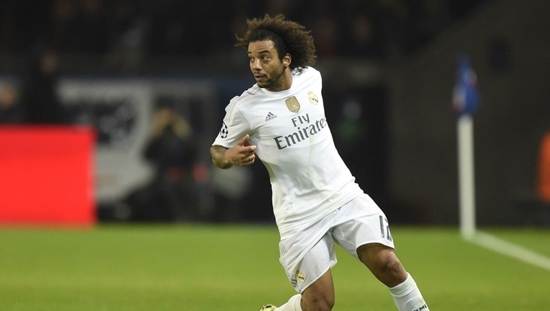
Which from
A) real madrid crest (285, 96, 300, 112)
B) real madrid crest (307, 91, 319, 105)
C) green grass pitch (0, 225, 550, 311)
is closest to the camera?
real madrid crest (285, 96, 300, 112)

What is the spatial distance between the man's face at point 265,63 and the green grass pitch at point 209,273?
2981 mm

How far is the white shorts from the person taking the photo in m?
7.11

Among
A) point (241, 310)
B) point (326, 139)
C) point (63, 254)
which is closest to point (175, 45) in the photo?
point (63, 254)

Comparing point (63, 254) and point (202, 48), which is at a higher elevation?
point (202, 48)

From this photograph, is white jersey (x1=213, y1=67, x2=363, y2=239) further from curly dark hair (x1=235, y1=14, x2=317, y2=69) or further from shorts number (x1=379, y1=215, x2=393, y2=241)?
curly dark hair (x1=235, y1=14, x2=317, y2=69)

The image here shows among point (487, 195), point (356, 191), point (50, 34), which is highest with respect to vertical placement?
point (50, 34)

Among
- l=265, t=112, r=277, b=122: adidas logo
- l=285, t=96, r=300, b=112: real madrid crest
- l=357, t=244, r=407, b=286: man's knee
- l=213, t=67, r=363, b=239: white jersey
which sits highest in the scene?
l=285, t=96, r=300, b=112: real madrid crest

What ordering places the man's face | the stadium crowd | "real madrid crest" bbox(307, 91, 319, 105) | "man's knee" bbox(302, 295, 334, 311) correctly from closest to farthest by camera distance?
1. "man's knee" bbox(302, 295, 334, 311)
2. the man's face
3. "real madrid crest" bbox(307, 91, 319, 105)
4. the stadium crowd

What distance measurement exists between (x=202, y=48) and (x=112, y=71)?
7.40 feet

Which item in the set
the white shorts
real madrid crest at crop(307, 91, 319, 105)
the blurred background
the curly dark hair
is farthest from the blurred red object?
the white shorts

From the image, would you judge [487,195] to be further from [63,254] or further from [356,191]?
[356,191]


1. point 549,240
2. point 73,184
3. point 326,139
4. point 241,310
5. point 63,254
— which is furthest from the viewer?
point 73,184

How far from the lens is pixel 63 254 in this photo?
14438 mm

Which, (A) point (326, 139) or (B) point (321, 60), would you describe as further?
(B) point (321, 60)
